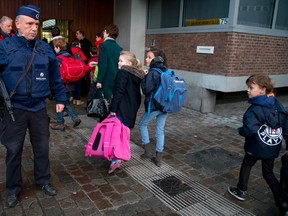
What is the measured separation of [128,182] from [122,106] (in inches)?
38.5

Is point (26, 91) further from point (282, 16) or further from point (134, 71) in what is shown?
point (282, 16)

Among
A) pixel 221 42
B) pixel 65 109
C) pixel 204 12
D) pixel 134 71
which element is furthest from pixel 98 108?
pixel 204 12

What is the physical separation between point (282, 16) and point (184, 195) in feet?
22.8

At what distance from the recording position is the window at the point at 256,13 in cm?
698

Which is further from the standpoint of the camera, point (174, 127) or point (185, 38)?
point (185, 38)

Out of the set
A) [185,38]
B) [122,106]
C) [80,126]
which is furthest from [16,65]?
[185,38]

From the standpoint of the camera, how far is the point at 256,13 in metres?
7.36

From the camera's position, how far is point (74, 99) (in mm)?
7910

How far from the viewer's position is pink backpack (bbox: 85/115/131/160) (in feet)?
11.3

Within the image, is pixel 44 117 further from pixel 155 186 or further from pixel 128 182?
pixel 155 186

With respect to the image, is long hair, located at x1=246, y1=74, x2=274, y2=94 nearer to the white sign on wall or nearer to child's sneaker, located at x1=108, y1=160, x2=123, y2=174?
child's sneaker, located at x1=108, y1=160, x2=123, y2=174

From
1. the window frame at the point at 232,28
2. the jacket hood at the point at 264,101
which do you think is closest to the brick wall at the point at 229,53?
the window frame at the point at 232,28

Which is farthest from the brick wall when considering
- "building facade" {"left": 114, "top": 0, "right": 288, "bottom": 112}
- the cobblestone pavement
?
the cobblestone pavement

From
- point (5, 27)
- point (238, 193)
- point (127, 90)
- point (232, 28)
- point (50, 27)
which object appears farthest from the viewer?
point (50, 27)
